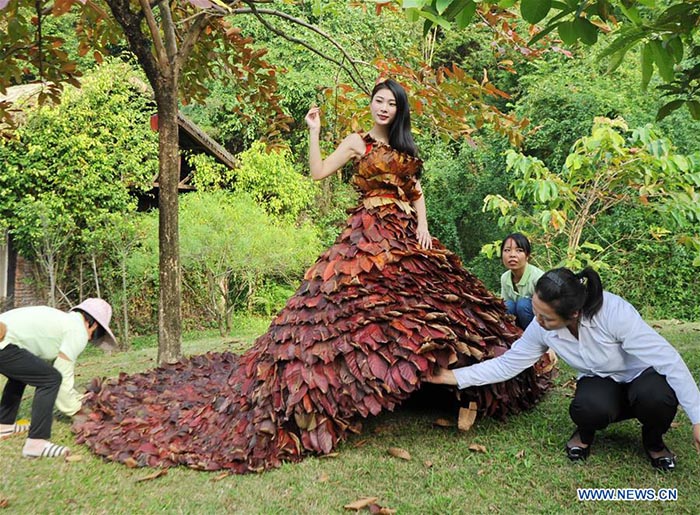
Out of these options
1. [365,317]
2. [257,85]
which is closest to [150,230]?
[257,85]

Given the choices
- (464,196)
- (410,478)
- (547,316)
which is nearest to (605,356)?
(547,316)

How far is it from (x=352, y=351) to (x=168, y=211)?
2778mm

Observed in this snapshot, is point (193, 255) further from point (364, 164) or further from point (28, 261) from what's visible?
point (364, 164)

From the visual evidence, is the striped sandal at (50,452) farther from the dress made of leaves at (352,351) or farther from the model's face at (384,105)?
the model's face at (384,105)

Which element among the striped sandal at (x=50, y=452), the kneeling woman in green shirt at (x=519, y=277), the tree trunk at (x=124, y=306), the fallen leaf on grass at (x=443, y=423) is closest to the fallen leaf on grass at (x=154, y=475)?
the striped sandal at (x=50, y=452)

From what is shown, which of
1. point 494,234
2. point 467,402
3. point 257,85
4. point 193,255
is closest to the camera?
point 467,402

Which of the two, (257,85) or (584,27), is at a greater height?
(257,85)

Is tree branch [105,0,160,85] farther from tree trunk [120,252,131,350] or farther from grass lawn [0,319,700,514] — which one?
tree trunk [120,252,131,350]

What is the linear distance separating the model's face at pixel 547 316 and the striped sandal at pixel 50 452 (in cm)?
295

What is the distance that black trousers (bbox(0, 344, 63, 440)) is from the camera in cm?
355

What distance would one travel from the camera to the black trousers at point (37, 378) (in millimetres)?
3549

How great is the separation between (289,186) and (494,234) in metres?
5.14

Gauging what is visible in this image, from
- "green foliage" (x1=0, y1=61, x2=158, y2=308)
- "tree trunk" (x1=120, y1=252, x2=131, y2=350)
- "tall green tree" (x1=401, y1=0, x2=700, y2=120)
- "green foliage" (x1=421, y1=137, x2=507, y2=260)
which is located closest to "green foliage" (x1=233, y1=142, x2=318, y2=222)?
"green foliage" (x1=0, y1=61, x2=158, y2=308)

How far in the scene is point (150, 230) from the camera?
428 inches
